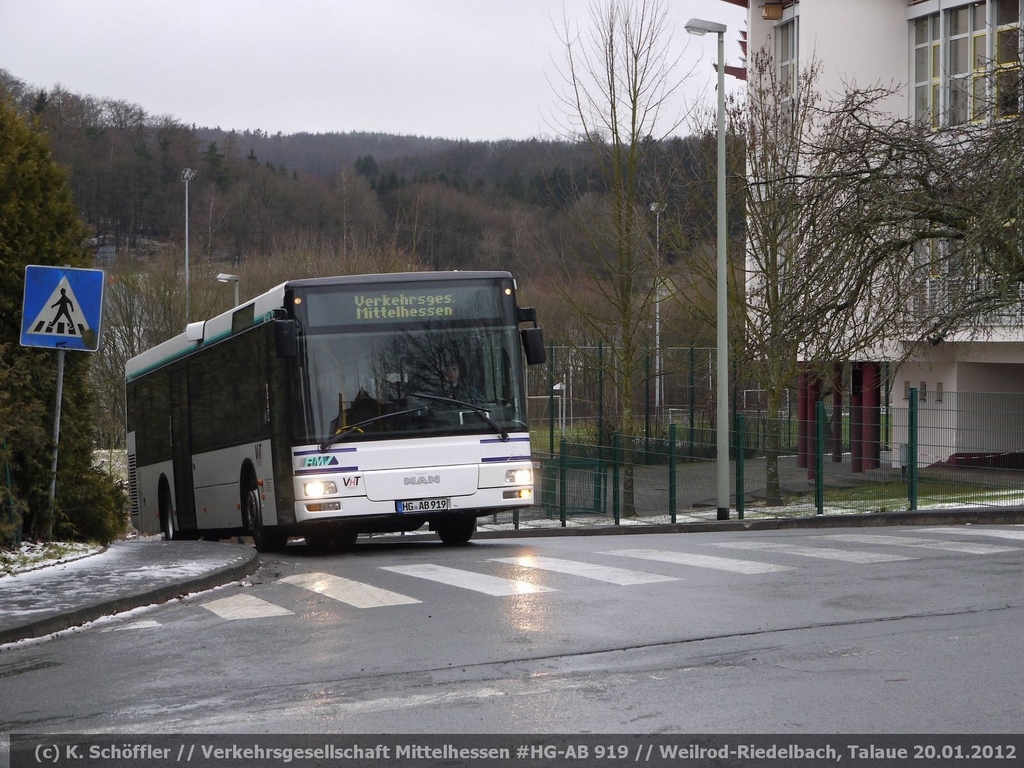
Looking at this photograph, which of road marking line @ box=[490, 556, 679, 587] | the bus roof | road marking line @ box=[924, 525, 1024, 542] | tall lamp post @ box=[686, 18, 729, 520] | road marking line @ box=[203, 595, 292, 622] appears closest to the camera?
Answer: road marking line @ box=[203, 595, 292, 622]

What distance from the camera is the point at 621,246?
32844 millimetres

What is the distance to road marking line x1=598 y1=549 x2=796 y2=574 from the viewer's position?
36.6 feet

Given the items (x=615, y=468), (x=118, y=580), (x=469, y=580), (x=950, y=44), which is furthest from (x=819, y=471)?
(x=950, y=44)

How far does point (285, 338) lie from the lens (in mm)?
14297

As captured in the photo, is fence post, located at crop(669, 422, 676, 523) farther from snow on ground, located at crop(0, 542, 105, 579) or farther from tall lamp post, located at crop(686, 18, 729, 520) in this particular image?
snow on ground, located at crop(0, 542, 105, 579)

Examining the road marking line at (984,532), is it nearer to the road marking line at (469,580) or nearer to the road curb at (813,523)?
the road curb at (813,523)

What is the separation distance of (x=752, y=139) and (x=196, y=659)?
27.4 meters

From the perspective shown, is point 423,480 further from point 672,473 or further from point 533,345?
point 672,473

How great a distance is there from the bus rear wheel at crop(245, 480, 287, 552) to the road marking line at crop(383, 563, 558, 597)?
3.69 metres

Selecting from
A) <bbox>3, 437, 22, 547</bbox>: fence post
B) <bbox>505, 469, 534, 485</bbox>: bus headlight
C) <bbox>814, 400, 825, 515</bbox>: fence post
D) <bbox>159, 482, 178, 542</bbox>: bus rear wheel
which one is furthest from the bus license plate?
<bbox>814, 400, 825, 515</bbox>: fence post

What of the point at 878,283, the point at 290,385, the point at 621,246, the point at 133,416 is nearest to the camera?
the point at 290,385

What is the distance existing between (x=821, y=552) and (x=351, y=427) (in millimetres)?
5272
